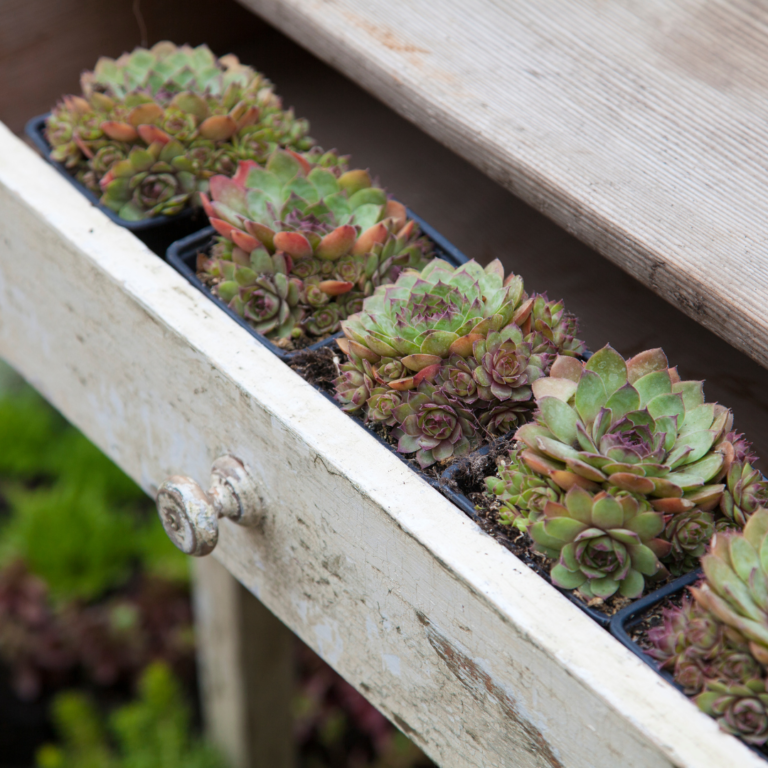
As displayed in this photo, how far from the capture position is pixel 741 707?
556 mm

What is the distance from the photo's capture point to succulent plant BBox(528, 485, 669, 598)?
0.63 meters

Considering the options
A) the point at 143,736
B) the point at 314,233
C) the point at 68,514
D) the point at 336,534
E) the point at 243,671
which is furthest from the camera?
the point at 68,514

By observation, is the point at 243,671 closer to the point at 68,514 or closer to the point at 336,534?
the point at 68,514

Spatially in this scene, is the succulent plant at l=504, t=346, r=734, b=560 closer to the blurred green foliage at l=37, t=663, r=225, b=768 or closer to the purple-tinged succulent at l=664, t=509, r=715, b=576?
the purple-tinged succulent at l=664, t=509, r=715, b=576

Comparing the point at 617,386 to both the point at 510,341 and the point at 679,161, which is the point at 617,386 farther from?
the point at 679,161

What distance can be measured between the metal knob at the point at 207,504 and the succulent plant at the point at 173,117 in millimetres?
369

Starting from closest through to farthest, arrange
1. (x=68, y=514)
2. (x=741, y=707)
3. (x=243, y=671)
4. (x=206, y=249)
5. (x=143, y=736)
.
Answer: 1. (x=741, y=707)
2. (x=206, y=249)
3. (x=243, y=671)
4. (x=143, y=736)
5. (x=68, y=514)

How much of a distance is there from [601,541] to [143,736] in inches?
66.5

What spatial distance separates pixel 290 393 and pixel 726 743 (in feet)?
1.39

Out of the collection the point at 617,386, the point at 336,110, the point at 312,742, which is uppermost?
the point at 617,386

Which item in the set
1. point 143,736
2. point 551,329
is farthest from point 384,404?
point 143,736

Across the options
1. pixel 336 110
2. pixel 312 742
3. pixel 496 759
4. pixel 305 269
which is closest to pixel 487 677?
pixel 496 759

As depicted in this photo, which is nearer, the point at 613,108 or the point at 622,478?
the point at 622,478

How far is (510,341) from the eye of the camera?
2.42 feet
